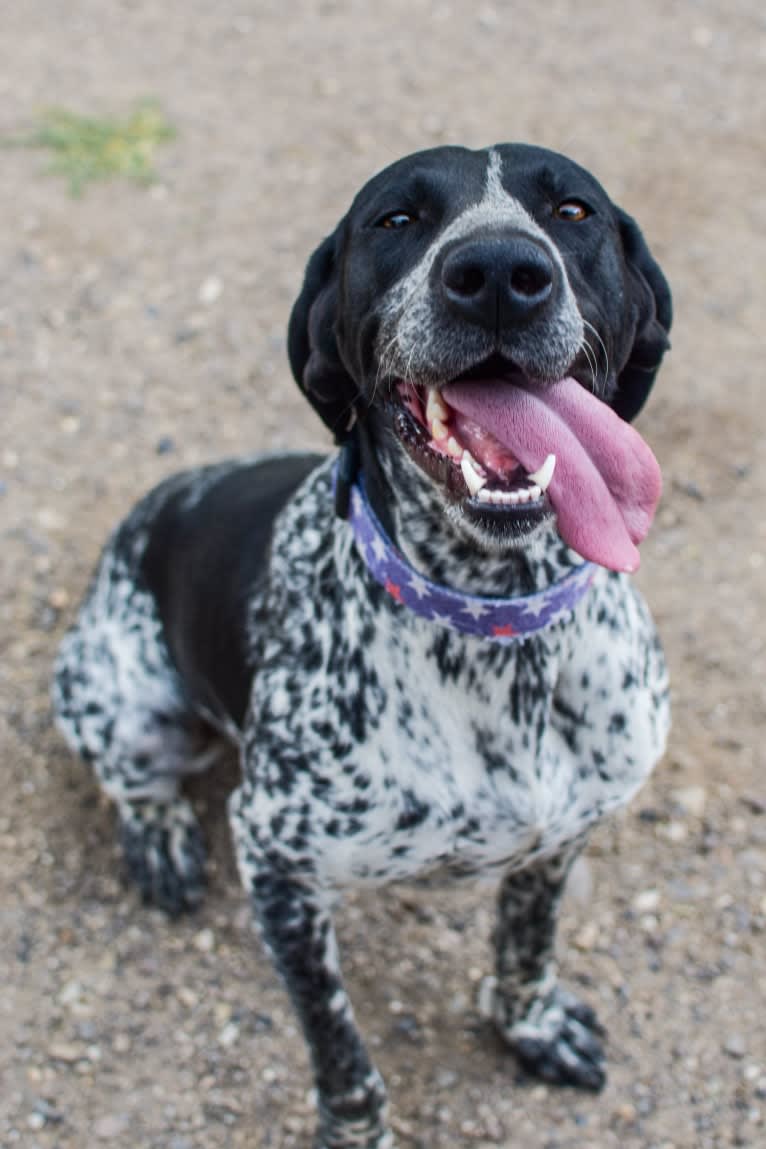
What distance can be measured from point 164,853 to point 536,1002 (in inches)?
50.1

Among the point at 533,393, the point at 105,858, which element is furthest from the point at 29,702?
the point at 533,393

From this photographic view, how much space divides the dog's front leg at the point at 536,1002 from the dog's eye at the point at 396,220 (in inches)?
71.9

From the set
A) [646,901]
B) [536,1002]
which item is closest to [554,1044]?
[536,1002]

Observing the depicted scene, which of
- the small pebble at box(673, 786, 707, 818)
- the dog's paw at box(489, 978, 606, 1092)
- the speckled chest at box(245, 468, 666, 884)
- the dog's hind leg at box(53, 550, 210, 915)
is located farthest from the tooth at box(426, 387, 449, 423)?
the small pebble at box(673, 786, 707, 818)

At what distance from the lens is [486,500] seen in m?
2.60

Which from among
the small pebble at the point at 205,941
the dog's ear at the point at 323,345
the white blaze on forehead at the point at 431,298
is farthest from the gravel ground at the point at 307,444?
the white blaze on forehead at the point at 431,298

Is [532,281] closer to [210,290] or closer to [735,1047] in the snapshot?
[735,1047]

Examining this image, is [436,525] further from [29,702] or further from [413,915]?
[29,702]

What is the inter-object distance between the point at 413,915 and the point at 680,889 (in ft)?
2.81

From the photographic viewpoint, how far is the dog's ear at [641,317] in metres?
3.02

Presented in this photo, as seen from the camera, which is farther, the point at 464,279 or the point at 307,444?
the point at 307,444

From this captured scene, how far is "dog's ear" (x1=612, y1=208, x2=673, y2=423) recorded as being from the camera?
9.89ft

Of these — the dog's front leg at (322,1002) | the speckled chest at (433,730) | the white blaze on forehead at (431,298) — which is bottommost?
the dog's front leg at (322,1002)

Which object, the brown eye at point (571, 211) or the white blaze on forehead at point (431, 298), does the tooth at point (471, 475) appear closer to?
the white blaze on forehead at point (431, 298)
